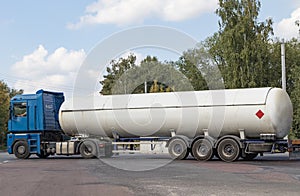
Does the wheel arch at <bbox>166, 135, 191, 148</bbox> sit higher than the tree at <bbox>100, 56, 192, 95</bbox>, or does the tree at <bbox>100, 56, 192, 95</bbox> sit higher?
the tree at <bbox>100, 56, 192, 95</bbox>

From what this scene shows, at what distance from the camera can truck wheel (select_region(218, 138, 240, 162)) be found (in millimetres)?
19875

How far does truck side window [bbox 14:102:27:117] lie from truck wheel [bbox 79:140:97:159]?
11.7ft

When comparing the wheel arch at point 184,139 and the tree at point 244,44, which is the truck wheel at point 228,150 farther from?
the tree at point 244,44

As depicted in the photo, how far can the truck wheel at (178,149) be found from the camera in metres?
21.1

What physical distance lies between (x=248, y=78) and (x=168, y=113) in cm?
2229

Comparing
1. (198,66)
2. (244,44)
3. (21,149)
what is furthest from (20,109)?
(198,66)

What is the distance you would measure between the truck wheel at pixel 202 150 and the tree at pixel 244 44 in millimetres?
21275

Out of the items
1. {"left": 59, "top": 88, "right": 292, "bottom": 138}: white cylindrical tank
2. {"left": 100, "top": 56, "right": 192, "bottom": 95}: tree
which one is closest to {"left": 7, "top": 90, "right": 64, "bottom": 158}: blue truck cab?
{"left": 59, "top": 88, "right": 292, "bottom": 138}: white cylindrical tank

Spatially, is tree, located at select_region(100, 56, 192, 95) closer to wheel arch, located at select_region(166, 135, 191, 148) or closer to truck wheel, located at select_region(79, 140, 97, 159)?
truck wheel, located at select_region(79, 140, 97, 159)

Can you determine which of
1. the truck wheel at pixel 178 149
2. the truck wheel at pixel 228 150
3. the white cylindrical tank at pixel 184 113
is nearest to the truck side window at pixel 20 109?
the white cylindrical tank at pixel 184 113

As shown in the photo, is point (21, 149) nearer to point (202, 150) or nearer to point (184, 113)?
point (184, 113)

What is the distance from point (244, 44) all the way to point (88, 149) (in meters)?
23.6

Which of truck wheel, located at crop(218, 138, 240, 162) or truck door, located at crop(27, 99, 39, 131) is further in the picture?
truck door, located at crop(27, 99, 39, 131)

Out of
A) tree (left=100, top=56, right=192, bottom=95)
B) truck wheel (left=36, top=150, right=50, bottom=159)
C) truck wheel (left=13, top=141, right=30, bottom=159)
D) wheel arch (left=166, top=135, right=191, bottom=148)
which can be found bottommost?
truck wheel (left=36, top=150, right=50, bottom=159)
